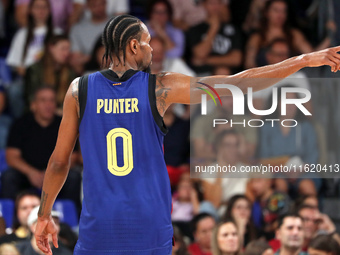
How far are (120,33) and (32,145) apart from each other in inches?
167

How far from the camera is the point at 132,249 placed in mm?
3057

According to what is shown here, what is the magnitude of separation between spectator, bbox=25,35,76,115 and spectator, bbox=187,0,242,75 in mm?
1569

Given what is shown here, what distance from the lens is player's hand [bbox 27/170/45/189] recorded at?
6.89 metres

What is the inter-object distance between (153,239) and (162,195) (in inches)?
8.3

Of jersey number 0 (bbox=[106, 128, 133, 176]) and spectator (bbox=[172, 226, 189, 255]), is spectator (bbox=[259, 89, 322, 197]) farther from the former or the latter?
jersey number 0 (bbox=[106, 128, 133, 176])

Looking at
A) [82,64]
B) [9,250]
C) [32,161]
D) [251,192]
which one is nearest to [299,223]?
[251,192]

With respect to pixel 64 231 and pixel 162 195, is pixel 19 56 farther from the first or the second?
pixel 162 195

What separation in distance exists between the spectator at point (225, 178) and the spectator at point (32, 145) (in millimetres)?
1551

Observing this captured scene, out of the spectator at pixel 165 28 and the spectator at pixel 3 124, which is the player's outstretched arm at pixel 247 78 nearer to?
the spectator at pixel 3 124

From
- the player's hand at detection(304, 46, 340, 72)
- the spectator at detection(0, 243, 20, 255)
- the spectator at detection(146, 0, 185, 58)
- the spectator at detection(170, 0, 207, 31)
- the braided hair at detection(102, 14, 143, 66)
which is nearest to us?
the player's hand at detection(304, 46, 340, 72)

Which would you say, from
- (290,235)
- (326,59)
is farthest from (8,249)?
(326,59)

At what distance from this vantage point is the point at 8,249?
5.57 metres

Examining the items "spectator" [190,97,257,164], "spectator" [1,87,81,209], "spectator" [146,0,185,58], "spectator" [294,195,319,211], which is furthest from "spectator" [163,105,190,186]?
"spectator" [294,195,319,211]

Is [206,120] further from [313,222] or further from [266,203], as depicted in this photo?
[313,222]
